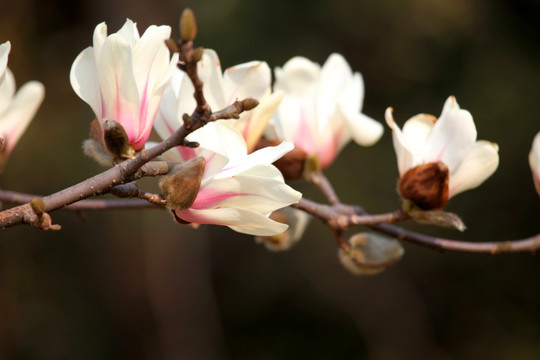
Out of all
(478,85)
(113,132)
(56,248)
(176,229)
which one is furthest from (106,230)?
(113,132)

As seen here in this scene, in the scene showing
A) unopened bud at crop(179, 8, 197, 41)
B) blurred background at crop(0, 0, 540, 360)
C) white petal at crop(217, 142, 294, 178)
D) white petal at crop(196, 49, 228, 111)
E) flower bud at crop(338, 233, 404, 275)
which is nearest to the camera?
unopened bud at crop(179, 8, 197, 41)

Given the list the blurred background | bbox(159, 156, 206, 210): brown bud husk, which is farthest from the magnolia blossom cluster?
the blurred background

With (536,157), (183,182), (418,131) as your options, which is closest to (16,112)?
(183,182)

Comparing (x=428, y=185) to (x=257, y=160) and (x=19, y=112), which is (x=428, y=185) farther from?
(x=19, y=112)

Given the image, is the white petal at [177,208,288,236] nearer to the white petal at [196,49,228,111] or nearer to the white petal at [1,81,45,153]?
the white petal at [196,49,228,111]

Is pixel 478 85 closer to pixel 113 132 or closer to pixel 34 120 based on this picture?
pixel 34 120

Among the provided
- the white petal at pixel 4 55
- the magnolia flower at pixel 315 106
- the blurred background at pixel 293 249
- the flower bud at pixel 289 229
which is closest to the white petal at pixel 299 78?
the magnolia flower at pixel 315 106
